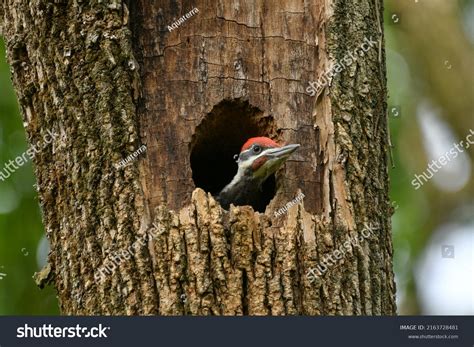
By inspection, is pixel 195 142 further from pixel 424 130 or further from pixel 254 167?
pixel 424 130

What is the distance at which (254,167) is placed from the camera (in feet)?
22.1

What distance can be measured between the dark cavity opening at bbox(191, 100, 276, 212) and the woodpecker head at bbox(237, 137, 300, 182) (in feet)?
0.29

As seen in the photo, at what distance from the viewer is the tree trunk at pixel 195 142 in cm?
497

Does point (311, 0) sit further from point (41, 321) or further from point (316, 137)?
point (41, 321)

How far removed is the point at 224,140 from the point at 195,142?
1233 millimetres

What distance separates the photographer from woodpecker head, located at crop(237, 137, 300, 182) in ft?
19.1

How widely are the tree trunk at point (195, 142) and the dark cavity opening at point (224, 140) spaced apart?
31 mm

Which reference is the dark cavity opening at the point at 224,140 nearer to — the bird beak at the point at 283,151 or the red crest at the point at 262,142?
the red crest at the point at 262,142

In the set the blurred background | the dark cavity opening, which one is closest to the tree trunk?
the dark cavity opening

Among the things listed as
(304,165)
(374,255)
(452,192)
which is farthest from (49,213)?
(452,192)

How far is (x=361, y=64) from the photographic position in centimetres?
571

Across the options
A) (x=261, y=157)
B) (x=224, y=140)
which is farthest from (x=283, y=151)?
(x=224, y=140)

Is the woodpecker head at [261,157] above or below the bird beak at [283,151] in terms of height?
above

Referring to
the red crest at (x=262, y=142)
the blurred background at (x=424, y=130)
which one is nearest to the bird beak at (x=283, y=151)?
the red crest at (x=262, y=142)
